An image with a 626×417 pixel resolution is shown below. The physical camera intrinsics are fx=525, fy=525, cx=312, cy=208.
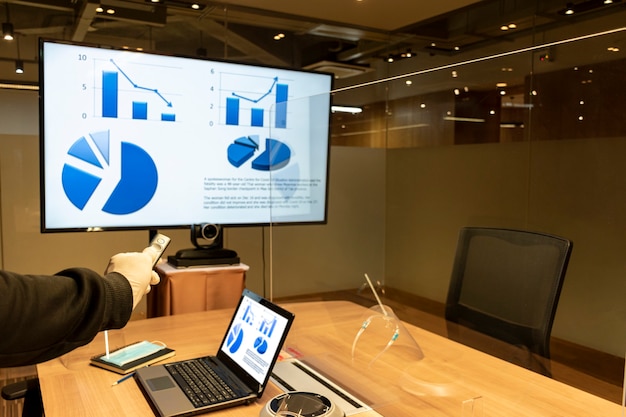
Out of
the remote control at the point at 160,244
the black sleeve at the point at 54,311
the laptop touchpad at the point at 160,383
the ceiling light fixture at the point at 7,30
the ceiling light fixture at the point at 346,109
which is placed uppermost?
the ceiling light fixture at the point at 7,30

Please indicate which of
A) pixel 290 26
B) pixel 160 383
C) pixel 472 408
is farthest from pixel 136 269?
pixel 290 26

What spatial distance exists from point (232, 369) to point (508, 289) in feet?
2.97

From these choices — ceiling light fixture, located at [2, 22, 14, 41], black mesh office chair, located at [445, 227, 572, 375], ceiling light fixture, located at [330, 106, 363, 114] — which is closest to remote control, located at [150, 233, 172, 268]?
ceiling light fixture, located at [330, 106, 363, 114]

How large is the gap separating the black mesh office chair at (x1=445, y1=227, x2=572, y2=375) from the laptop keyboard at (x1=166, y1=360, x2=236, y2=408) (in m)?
0.70

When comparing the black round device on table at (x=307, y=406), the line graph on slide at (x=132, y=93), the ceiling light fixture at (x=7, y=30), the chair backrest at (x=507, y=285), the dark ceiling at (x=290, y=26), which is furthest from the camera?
the dark ceiling at (x=290, y=26)

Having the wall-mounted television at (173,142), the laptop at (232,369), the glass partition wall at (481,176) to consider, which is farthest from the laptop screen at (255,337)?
the wall-mounted television at (173,142)

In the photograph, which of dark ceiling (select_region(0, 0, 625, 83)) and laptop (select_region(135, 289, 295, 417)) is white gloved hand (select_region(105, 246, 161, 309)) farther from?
dark ceiling (select_region(0, 0, 625, 83))

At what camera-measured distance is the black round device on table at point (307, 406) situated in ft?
3.44

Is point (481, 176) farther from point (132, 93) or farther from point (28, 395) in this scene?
point (132, 93)

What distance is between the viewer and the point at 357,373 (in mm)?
1368

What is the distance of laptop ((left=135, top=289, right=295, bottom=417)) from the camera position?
1.18 m

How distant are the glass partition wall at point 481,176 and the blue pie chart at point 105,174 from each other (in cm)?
65

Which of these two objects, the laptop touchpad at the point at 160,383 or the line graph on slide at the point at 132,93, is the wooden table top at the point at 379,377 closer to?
the laptop touchpad at the point at 160,383

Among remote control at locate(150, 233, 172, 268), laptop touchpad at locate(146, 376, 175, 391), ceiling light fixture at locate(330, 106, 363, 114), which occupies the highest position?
ceiling light fixture at locate(330, 106, 363, 114)
